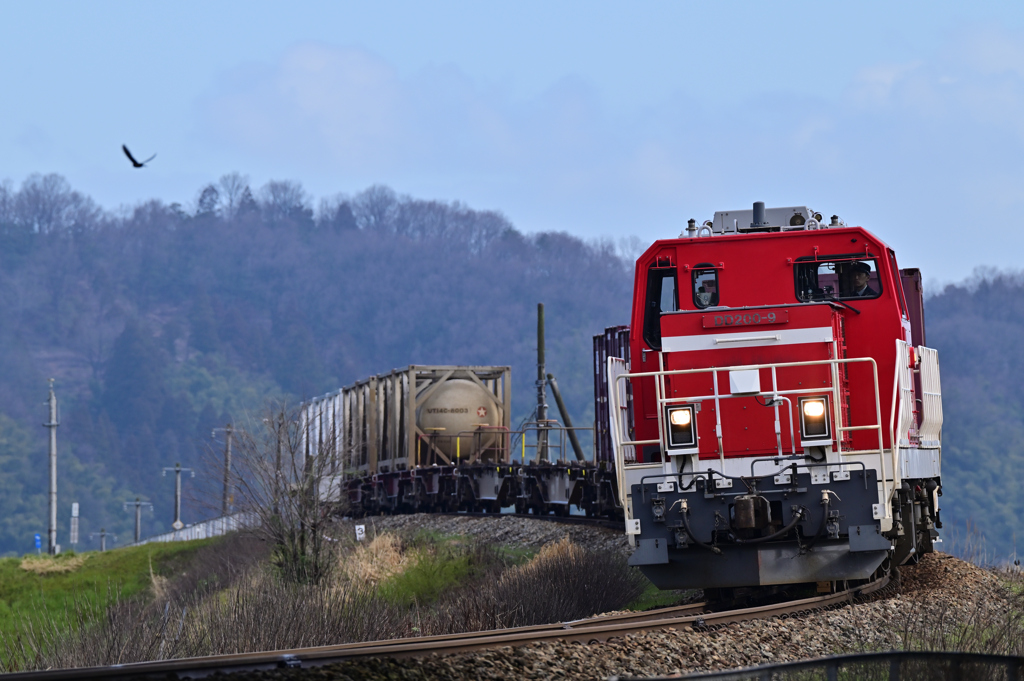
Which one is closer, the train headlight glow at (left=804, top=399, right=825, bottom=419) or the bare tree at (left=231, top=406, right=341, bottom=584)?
the train headlight glow at (left=804, top=399, right=825, bottom=419)

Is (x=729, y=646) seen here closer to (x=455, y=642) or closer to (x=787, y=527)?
(x=787, y=527)

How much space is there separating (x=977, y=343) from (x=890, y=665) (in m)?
133

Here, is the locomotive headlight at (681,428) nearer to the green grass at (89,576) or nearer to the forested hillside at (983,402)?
the green grass at (89,576)

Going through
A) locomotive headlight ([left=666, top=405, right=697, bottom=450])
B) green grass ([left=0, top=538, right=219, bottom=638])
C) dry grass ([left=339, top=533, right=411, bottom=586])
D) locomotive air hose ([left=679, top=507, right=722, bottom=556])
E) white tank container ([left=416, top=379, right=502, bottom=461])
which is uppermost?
white tank container ([left=416, top=379, right=502, bottom=461])

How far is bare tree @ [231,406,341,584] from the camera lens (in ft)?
73.9

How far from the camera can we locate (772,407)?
12156 mm

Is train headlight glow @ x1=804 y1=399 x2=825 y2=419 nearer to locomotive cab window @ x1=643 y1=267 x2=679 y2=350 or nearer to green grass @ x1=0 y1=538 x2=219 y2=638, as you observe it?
locomotive cab window @ x1=643 y1=267 x2=679 y2=350

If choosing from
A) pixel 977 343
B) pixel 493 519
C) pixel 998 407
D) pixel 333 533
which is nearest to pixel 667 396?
pixel 333 533

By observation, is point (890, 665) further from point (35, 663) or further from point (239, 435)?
point (239, 435)

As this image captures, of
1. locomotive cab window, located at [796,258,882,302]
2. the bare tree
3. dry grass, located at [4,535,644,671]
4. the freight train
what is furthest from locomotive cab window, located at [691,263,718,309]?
the bare tree

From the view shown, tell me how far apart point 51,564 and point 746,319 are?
102ft

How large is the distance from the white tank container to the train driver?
2310 centimetres

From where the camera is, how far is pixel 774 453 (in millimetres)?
12008

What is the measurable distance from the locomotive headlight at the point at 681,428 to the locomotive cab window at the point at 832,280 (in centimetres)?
189
